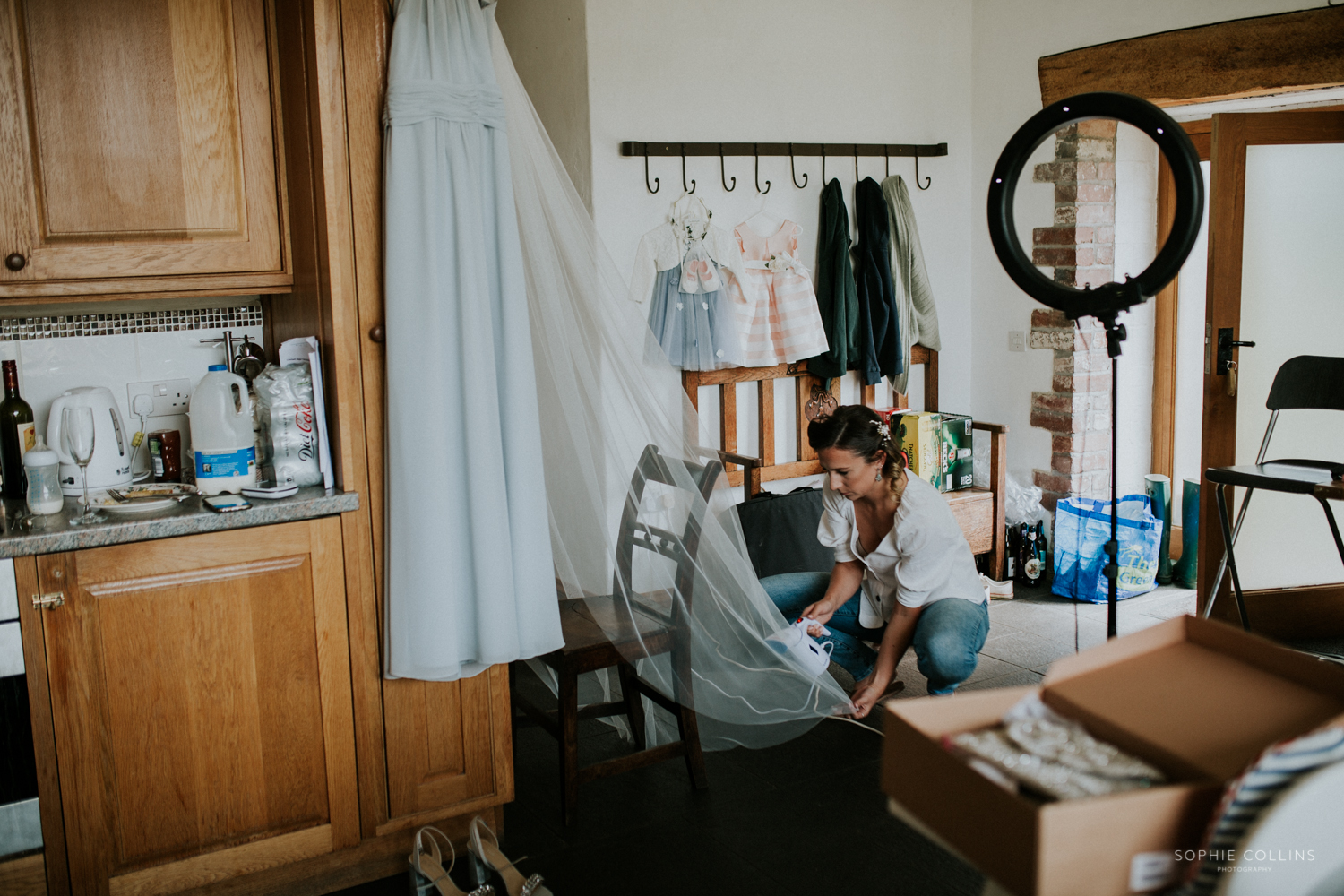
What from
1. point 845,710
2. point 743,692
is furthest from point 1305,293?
point 743,692

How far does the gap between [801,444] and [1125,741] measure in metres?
3.33

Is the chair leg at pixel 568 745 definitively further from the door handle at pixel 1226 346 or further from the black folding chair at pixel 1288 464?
the door handle at pixel 1226 346

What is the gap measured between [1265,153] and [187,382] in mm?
3443

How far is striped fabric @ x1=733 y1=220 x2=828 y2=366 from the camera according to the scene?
13.3 ft

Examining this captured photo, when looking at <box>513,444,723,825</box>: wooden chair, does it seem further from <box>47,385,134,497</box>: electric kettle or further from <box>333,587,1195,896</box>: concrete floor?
<box>47,385,134,497</box>: electric kettle

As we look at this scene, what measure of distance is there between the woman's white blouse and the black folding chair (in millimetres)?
981

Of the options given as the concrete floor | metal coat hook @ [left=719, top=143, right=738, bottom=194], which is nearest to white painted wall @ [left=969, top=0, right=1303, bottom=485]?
metal coat hook @ [left=719, top=143, right=738, bottom=194]

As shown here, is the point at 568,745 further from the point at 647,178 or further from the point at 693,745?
the point at 647,178

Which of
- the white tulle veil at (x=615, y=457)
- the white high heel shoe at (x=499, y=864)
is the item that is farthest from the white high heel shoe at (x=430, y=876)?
the white tulle veil at (x=615, y=457)

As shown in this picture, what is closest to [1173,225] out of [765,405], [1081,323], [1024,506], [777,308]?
[777,308]

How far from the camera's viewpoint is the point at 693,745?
104 inches

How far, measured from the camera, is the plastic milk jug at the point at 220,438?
2258 mm

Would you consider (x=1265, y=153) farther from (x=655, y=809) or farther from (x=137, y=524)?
(x=137, y=524)

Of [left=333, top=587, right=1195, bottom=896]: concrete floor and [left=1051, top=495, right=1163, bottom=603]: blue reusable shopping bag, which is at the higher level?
[left=1051, top=495, right=1163, bottom=603]: blue reusable shopping bag
